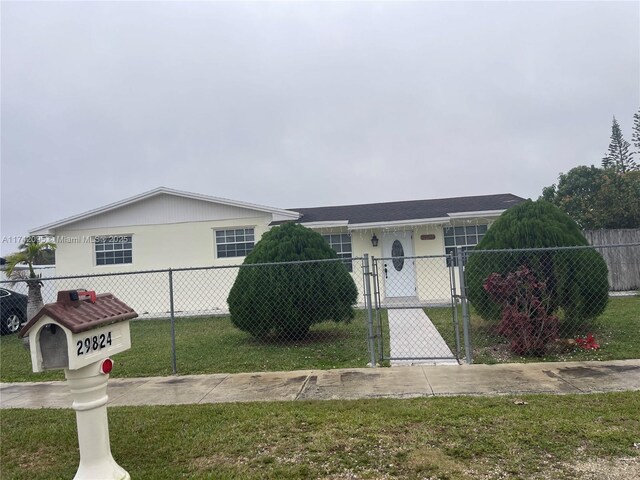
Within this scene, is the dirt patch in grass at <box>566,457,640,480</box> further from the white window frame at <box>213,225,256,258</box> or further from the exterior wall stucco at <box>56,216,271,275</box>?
the white window frame at <box>213,225,256,258</box>

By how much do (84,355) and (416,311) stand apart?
32.7 ft

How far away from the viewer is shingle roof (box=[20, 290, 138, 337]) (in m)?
2.91

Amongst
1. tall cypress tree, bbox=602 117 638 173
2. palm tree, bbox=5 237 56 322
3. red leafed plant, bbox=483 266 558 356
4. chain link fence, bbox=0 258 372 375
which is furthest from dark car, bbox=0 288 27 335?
tall cypress tree, bbox=602 117 638 173

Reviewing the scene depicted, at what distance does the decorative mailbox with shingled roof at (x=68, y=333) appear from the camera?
2.91m

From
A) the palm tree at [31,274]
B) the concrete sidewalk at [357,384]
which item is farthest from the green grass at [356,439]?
the palm tree at [31,274]

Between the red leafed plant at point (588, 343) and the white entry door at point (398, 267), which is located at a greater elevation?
the white entry door at point (398, 267)

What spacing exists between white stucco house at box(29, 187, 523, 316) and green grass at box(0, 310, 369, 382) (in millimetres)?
4042

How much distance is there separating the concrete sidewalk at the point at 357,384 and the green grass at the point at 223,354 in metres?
0.44

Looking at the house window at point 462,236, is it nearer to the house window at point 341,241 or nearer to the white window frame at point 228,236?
the house window at point 341,241

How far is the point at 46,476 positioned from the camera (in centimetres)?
358

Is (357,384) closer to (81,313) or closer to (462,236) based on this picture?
(81,313)

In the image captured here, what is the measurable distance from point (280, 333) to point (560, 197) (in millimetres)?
27346

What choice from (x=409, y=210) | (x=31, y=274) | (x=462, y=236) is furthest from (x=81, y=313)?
(x=409, y=210)

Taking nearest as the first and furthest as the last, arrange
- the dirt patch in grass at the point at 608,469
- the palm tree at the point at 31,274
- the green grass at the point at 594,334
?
1. the dirt patch in grass at the point at 608,469
2. the green grass at the point at 594,334
3. the palm tree at the point at 31,274
